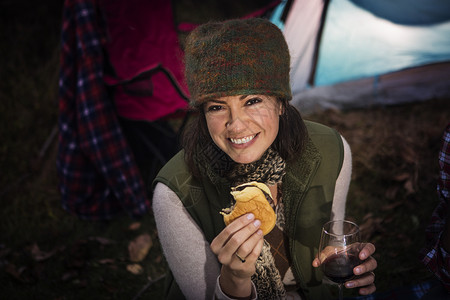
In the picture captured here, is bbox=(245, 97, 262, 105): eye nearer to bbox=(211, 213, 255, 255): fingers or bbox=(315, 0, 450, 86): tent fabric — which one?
bbox=(211, 213, 255, 255): fingers

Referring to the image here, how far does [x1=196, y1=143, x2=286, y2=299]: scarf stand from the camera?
5.64 ft

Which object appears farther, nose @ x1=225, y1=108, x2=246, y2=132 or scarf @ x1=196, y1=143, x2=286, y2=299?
Result: scarf @ x1=196, y1=143, x2=286, y2=299

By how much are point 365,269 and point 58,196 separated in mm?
3235

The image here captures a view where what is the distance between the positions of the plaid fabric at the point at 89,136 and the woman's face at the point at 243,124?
5.95ft

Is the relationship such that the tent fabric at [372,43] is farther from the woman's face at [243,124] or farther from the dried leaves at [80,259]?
the woman's face at [243,124]

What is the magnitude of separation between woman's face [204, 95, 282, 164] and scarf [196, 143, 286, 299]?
99mm

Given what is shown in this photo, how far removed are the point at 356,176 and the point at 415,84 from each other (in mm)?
1581

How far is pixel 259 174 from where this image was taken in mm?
1719

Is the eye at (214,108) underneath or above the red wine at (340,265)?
above

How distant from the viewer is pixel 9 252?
321 centimetres

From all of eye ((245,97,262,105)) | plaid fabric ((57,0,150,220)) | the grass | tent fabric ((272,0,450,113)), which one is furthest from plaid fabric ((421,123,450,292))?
tent fabric ((272,0,450,113))

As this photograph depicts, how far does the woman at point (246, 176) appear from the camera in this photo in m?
1.47

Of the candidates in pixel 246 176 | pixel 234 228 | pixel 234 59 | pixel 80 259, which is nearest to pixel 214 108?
pixel 234 59

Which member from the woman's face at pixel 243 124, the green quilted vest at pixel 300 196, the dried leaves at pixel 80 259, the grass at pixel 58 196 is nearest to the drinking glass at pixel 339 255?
the green quilted vest at pixel 300 196
